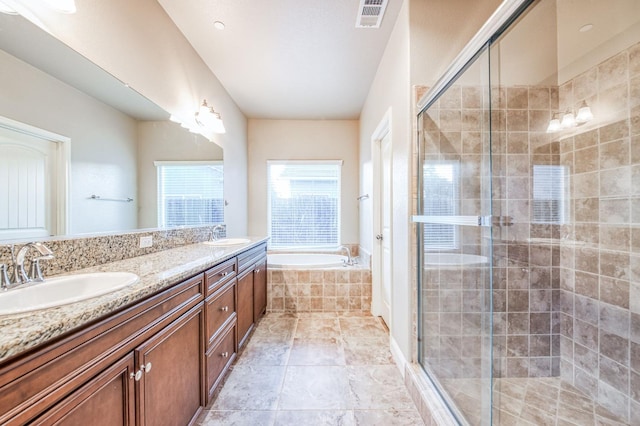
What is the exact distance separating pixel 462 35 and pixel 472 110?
2.00 feet

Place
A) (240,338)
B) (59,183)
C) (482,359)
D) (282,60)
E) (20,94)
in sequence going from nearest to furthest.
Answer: (20,94), (59,183), (482,359), (240,338), (282,60)

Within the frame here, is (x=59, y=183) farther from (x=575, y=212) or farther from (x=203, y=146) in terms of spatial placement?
(x=575, y=212)

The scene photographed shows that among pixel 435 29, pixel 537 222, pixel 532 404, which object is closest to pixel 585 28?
pixel 435 29

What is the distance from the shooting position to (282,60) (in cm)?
242

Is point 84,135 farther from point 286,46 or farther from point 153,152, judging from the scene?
point 286,46

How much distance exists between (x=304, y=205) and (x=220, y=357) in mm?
2618

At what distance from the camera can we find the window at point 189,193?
1943mm

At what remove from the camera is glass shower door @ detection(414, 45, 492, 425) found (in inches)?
54.4

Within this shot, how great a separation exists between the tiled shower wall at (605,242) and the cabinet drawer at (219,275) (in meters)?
2.25

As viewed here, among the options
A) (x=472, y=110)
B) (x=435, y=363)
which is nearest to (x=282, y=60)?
(x=472, y=110)

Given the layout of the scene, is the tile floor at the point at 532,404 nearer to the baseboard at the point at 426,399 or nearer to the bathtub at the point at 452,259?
the baseboard at the point at 426,399

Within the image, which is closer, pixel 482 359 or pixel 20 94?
pixel 20 94

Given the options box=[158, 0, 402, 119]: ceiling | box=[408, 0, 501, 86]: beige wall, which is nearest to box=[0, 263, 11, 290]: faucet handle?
box=[158, 0, 402, 119]: ceiling

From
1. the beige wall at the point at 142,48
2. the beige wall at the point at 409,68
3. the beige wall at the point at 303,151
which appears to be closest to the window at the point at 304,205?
the beige wall at the point at 303,151
